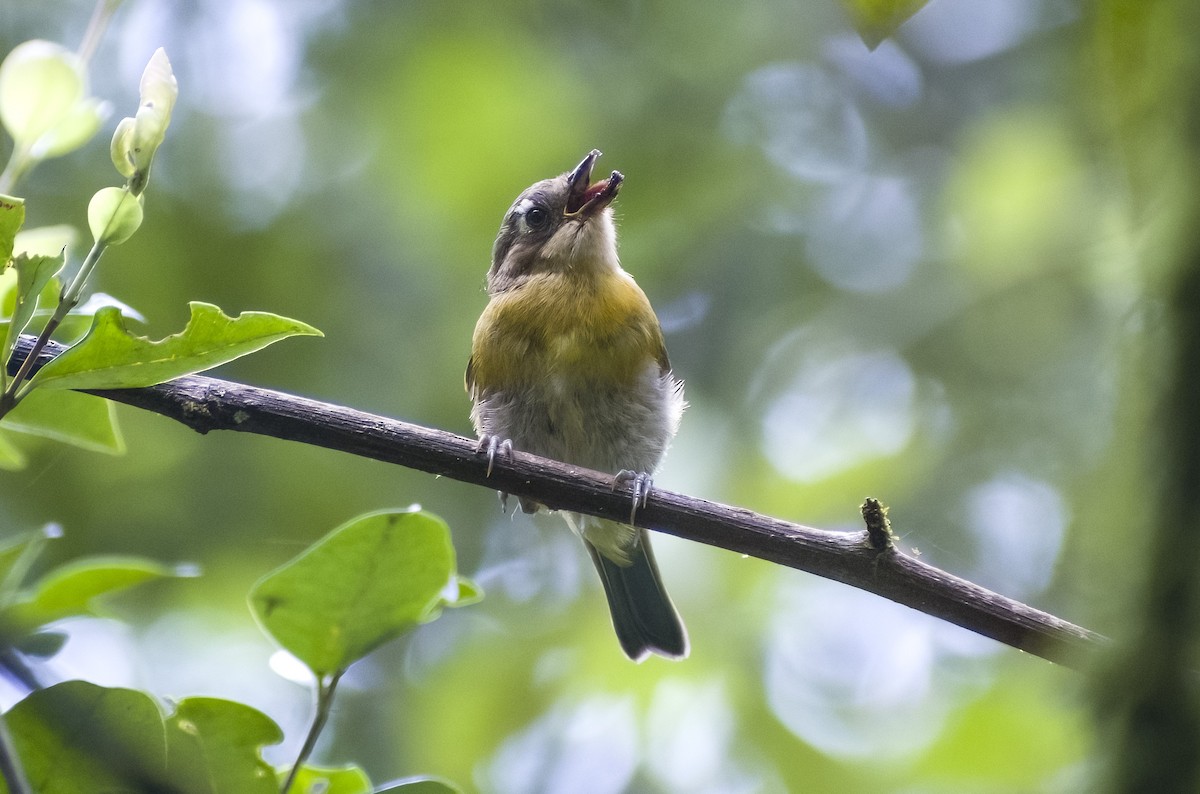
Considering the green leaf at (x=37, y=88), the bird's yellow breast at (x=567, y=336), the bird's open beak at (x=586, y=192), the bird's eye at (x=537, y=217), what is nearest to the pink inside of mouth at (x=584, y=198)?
the bird's open beak at (x=586, y=192)

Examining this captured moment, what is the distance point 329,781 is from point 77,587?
426 millimetres

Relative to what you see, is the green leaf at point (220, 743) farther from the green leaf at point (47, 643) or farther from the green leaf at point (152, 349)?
the green leaf at point (152, 349)

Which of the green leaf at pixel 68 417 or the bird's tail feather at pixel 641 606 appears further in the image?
the bird's tail feather at pixel 641 606

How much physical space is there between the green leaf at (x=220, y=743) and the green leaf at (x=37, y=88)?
2.39 ft

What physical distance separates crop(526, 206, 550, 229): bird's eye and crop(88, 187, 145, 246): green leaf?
3.03 meters

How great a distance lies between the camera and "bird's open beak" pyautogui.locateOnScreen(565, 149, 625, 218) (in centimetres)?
406

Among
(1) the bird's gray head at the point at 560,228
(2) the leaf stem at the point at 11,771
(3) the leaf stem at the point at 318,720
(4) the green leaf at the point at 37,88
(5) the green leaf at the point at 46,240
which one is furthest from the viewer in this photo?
(1) the bird's gray head at the point at 560,228

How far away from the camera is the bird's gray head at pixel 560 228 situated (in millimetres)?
4008

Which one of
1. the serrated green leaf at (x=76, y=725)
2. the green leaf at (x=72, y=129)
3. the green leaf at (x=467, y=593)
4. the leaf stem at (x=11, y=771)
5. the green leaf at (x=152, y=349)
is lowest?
the leaf stem at (x=11, y=771)

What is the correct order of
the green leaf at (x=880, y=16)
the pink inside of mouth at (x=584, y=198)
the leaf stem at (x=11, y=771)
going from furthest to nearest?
the pink inside of mouth at (x=584, y=198) → the green leaf at (x=880, y=16) → the leaf stem at (x=11, y=771)

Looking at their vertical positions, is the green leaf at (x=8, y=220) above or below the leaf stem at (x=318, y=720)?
above

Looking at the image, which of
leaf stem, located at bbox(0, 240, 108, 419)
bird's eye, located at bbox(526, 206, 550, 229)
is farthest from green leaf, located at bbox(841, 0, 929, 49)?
bird's eye, located at bbox(526, 206, 550, 229)

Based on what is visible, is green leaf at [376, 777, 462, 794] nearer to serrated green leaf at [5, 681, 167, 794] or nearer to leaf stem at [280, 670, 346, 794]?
leaf stem at [280, 670, 346, 794]

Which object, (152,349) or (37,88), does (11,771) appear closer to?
(152,349)
